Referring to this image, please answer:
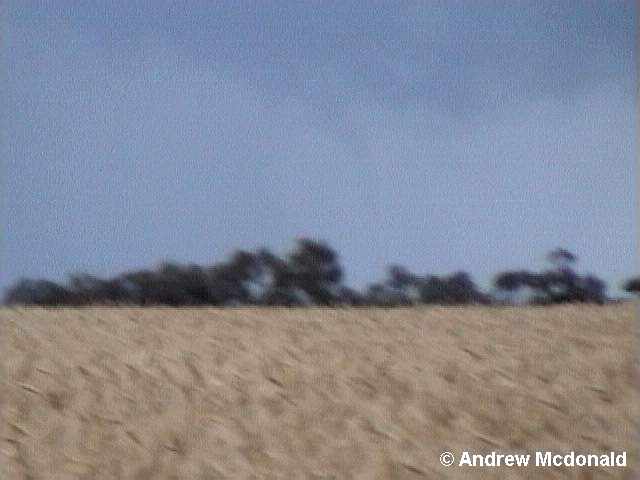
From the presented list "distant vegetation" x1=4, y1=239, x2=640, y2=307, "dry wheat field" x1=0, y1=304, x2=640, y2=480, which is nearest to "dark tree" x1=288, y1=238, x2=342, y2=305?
"distant vegetation" x1=4, y1=239, x2=640, y2=307

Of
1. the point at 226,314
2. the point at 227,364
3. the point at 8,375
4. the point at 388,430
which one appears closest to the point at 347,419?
the point at 388,430

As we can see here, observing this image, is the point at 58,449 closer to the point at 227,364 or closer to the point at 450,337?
the point at 227,364

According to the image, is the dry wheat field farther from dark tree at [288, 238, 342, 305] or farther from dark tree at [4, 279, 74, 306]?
dark tree at [288, 238, 342, 305]

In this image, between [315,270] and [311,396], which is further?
[315,270]

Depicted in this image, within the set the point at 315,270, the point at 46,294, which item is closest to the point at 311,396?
the point at 46,294

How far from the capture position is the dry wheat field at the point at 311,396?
6441 mm

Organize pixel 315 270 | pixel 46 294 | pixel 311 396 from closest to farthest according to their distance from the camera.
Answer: pixel 311 396, pixel 46 294, pixel 315 270

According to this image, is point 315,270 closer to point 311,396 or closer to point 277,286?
point 277,286

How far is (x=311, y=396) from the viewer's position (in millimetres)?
7434

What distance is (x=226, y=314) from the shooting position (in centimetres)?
1060

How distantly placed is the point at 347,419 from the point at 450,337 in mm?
2238

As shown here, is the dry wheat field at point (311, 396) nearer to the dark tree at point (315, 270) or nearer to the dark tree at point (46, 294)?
the dark tree at point (46, 294)

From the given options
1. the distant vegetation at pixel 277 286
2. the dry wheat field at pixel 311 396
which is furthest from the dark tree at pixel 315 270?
the dry wheat field at pixel 311 396

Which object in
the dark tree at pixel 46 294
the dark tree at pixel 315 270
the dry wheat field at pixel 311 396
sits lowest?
the dry wheat field at pixel 311 396
